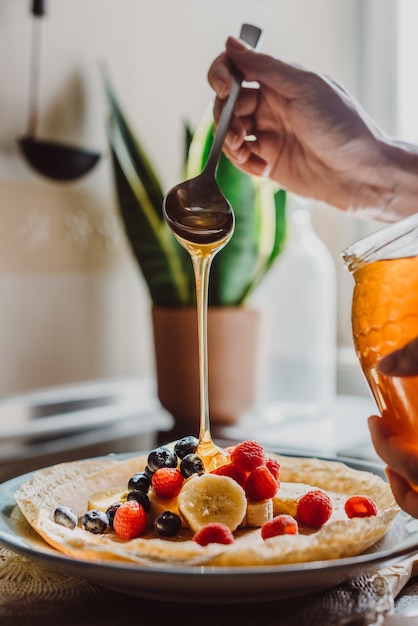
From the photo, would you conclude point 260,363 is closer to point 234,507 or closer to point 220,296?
point 220,296

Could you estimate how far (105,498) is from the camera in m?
0.73

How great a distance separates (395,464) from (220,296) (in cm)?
81

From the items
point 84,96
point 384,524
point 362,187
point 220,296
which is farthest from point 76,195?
point 384,524

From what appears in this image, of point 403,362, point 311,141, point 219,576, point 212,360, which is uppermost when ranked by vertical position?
point 311,141

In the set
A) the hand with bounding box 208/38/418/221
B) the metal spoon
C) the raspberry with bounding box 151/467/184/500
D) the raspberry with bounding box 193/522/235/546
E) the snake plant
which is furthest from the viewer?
the snake plant

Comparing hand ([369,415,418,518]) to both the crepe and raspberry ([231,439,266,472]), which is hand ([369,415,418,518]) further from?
raspberry ([231,439,266,472])

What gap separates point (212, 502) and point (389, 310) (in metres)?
0.22

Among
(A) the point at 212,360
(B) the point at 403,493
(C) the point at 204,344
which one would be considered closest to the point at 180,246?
(A) the point at 212,360

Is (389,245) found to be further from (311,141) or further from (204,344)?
(311,141)

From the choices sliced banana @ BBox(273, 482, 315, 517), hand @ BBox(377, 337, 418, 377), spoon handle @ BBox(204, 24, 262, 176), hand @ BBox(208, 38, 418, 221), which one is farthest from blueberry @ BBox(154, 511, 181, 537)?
hand @ BBox(208, 38, 418, 221)

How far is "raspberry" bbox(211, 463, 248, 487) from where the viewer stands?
2.34ft

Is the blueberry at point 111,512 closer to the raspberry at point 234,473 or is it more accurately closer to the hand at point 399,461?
the raspberry at point 234,473

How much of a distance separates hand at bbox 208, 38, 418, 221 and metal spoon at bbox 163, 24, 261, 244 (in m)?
0.18

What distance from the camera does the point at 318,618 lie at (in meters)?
0.55
